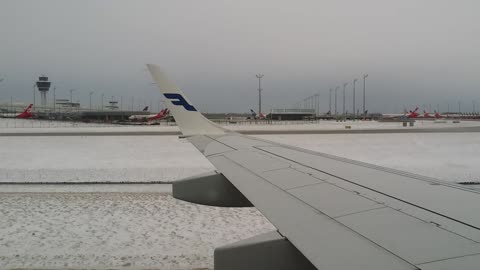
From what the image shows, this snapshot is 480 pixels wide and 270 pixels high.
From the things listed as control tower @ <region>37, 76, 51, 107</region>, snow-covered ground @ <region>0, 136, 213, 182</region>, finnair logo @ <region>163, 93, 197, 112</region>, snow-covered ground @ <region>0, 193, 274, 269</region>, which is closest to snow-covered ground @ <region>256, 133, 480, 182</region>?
snow-covered ground @ <region>0, 136, 213, 182</region>

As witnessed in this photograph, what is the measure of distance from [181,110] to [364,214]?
218 inches

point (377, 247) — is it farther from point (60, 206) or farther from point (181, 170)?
point (181, 170)

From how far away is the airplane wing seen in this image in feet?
5.26

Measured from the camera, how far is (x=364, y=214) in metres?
2.24

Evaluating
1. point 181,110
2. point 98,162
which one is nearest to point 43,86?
point 98,162

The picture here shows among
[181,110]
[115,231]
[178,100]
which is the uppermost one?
[178,100]

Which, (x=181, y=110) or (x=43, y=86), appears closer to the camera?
(x=181, y=110)

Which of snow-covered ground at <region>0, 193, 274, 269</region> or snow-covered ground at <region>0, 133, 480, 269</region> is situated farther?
snow-covered ground at <region>0, 133, 480, 269</region>

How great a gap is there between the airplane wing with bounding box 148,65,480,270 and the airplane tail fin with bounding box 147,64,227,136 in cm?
306

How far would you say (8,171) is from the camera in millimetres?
13852

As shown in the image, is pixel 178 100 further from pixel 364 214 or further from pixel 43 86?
pixel 43 86

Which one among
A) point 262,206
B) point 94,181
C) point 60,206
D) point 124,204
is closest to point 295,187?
point 262,206

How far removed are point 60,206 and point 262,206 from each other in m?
7.51

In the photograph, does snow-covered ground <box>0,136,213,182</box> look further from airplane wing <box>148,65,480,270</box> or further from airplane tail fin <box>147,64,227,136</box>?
airplane wing <box>148,65,480,270</box>
